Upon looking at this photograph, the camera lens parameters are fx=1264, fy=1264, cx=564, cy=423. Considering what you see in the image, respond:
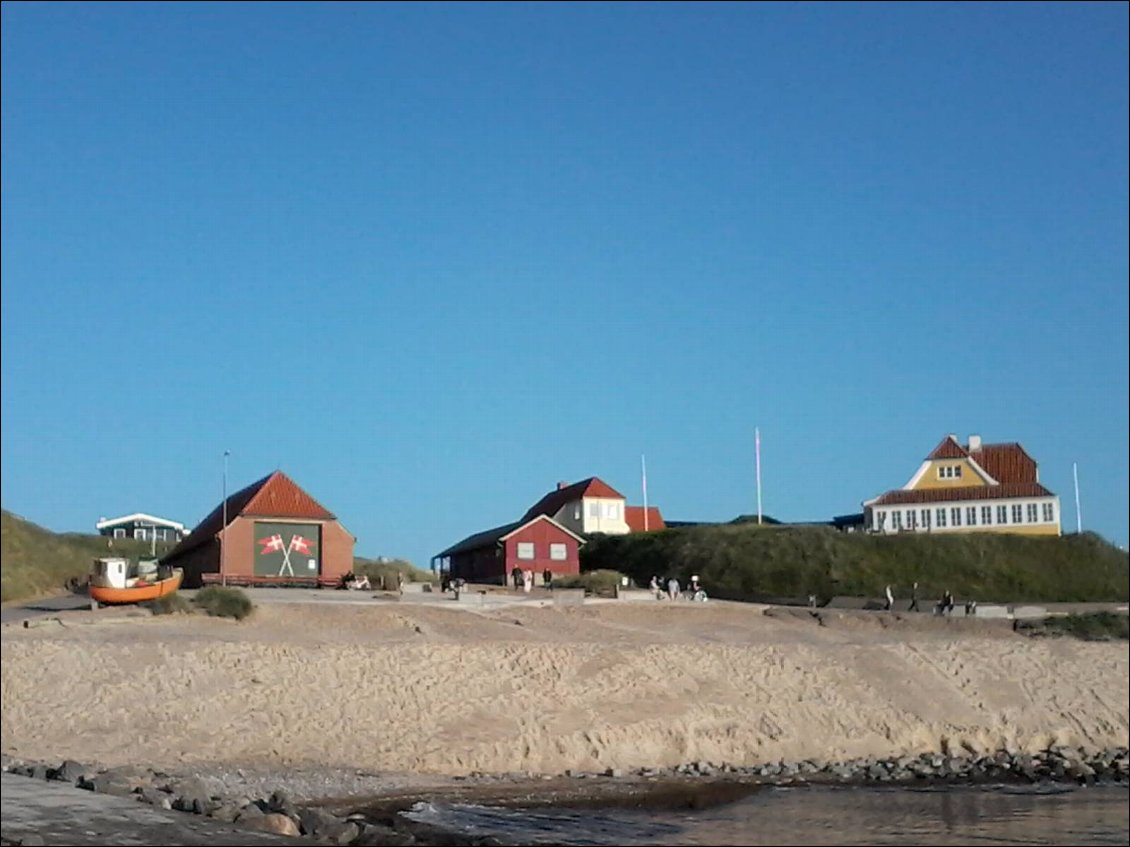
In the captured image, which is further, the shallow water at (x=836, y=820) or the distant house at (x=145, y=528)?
the distant house at (x=145, y=528)

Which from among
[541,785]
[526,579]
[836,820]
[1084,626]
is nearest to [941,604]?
[1084,626]

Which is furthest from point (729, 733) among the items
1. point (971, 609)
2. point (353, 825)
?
point (971, 609)

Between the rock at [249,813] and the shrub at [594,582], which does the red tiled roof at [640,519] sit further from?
the rock at [249,813]

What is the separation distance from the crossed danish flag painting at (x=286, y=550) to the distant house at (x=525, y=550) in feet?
17.7

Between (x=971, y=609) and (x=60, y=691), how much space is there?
21645 millimetres

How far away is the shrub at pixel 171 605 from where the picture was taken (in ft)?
71.4

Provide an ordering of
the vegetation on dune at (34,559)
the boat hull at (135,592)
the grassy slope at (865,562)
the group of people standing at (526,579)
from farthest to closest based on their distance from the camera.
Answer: the grassy slope at (865,562)
the group of people standing at (526,579)
the boat hull at (135,592)
the vegetation on dune at (34,559)

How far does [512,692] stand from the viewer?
754 inches

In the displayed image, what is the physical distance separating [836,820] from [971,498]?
3114 cm

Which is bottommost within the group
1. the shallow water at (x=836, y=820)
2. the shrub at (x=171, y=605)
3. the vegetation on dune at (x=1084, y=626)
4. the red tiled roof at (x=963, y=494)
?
the shallow water at (x=836, y=820)

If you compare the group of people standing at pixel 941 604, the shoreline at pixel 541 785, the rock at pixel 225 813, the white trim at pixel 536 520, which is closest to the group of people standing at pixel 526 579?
the white trim at pixel 536 520

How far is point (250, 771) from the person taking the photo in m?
15.1

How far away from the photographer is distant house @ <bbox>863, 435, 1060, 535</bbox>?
42.4 meters

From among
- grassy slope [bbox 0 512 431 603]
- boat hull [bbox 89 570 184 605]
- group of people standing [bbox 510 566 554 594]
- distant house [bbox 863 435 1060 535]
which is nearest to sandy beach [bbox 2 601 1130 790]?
boat hull [bbox 89 570 184 605]
